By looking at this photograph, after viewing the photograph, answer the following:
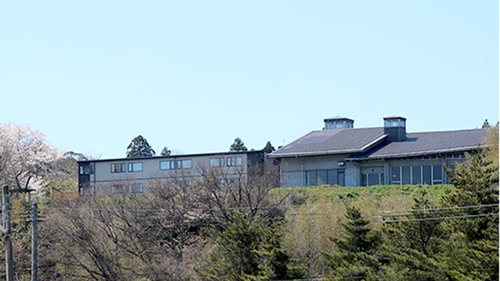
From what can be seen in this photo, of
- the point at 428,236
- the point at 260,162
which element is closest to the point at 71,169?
the point at 260,162

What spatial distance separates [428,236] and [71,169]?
2569 inches

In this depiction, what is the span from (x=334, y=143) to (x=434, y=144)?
7.39 metres

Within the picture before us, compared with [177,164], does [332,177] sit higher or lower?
lower

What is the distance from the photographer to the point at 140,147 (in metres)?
107

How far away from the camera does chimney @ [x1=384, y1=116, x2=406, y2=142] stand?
6450cm

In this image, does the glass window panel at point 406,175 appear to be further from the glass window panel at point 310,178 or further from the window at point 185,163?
the window at point 185,163

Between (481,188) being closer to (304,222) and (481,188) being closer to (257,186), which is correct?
(304,222)

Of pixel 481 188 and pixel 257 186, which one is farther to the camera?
pixel 257 186

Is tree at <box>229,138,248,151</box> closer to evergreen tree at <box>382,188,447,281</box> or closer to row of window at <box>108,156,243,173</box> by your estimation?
row of window at <box>108,156,243,173</box>

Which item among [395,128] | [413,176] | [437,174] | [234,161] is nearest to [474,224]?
[437,174]

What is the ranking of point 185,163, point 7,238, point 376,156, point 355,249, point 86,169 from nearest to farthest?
point 7,238 < point 355,249 < point 376,156 < point 185,163 < point 86,169

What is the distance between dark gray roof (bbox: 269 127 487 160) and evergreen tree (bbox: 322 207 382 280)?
22.4 meters

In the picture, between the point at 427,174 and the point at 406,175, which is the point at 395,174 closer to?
the point at 406,175

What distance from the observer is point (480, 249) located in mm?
31812
